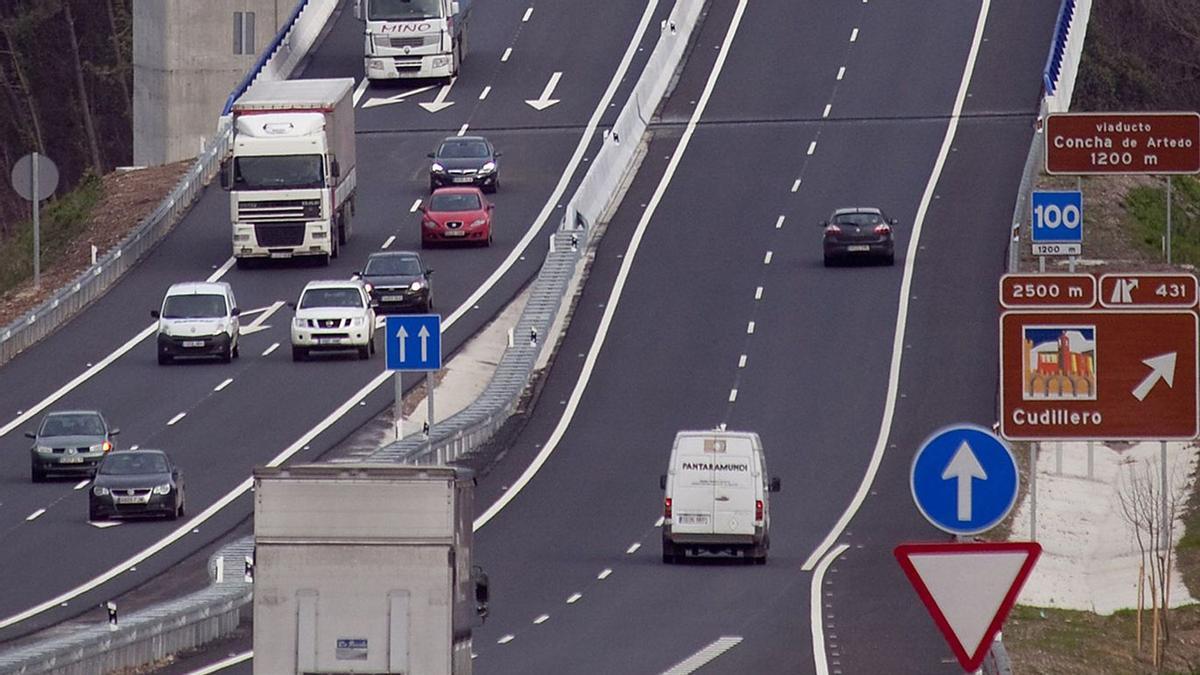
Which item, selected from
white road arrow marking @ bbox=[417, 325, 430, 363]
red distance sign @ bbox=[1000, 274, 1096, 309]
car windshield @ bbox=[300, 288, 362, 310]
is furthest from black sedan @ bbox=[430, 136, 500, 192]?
red distance sign @ bbox=[1000, 274, 1096, 309]

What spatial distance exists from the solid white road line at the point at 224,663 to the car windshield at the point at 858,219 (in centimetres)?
3091

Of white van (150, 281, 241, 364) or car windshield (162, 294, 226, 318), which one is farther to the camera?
car windshield (162, 294, 226, 318)

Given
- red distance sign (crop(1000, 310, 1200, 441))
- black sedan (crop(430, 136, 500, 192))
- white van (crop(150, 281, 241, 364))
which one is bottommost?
red distance sign (crop(1000, 310, 1200, 441))

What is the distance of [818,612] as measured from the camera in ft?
113

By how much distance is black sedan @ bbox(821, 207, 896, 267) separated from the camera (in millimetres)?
60156

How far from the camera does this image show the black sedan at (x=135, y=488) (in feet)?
141

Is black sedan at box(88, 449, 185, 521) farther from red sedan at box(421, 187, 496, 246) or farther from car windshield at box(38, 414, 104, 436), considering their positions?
red sedan at box(421, 187, 496, 246)

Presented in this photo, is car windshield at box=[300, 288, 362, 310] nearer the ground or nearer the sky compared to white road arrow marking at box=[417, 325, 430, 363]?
nearer the sky

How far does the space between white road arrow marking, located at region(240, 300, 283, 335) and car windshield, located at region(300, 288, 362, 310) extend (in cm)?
315

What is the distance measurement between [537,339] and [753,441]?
51.0 feet

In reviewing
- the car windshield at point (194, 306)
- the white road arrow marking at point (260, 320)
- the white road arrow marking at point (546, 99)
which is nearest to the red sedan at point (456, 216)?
the white road arrow marking at point (260, 320)

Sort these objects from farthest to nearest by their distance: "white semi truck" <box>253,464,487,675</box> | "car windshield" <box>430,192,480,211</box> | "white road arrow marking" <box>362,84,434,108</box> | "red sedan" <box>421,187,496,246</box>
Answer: "white road arrow marking" <box>362,84,434,108</box>, "car windshield" <box>430,192,480,211</box>, "red sedan" <box>421,187,496,246</box>, "white semi truck" <box>253,464,487,675</box>

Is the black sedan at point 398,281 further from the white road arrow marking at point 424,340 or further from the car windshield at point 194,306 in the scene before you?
the white road arrow marking at point 424,340

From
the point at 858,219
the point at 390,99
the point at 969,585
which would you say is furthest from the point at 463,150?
the point at 969,585
